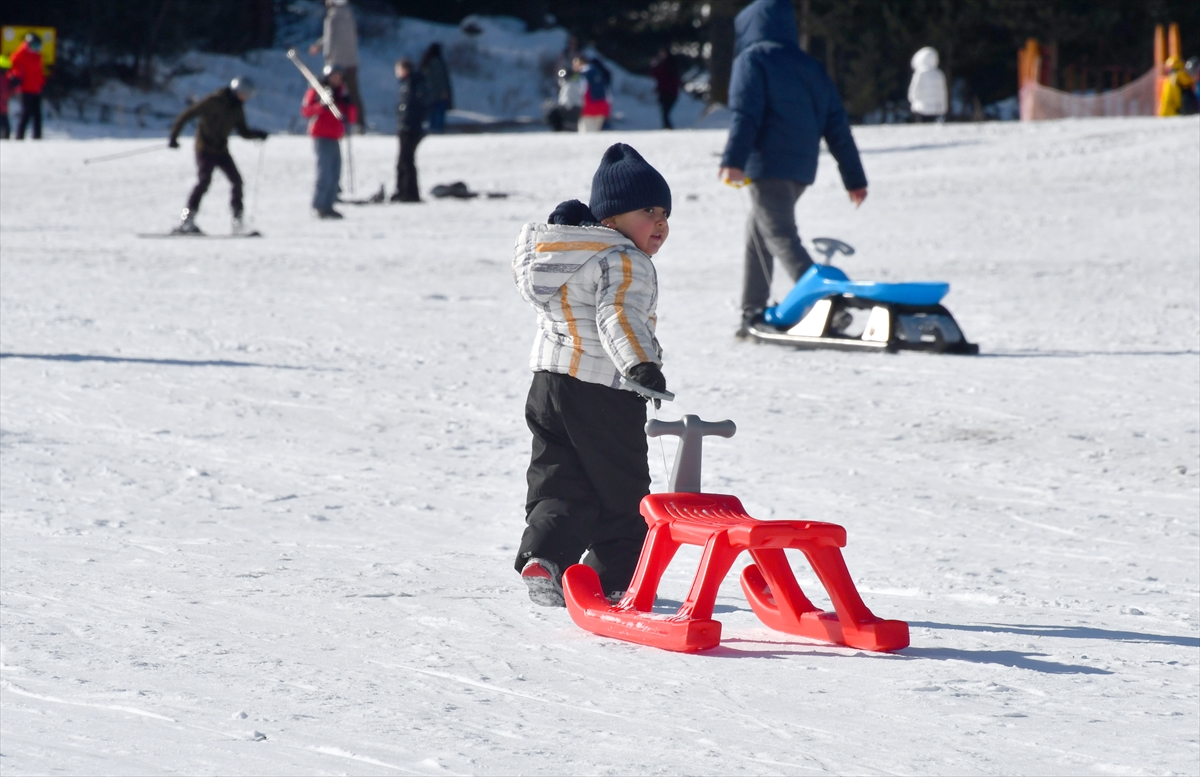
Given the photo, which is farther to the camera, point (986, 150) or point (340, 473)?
point (986, 150)

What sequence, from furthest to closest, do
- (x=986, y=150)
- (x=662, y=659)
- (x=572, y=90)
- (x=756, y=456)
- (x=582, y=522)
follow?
(x=572, y=90), (x=986, y=150), (x=756, y=456), (x=582, y=522), (x=662, y=659)

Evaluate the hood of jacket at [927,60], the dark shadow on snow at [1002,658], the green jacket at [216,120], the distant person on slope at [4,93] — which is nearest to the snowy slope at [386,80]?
the distant person on slope at [4,93]

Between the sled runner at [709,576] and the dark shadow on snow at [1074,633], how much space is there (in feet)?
1.12

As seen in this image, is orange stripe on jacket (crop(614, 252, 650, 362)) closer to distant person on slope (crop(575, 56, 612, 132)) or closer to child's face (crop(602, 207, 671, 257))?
child's face (crop(602, 207, 671, 257))

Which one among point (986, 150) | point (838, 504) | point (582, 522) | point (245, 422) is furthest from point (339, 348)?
point (986, 150)

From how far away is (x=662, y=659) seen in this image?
3.26 metres

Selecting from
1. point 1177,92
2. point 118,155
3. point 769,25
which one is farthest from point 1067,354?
point 1177,92

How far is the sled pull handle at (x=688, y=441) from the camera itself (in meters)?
3.35

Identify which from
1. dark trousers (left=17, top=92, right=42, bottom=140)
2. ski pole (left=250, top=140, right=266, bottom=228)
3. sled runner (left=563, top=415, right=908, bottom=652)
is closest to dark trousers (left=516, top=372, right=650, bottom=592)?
sled runner (left=563, top=415, right=908, bottom=652)

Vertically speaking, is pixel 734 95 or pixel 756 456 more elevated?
pixel 734 95

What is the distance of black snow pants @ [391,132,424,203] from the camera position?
50.2 ft

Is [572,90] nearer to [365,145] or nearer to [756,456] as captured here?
[365,145]

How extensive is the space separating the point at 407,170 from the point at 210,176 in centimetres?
294

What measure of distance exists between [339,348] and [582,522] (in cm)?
426
